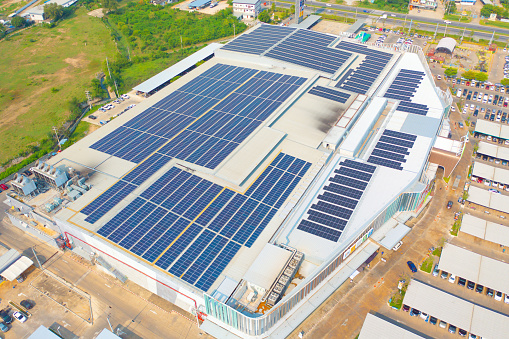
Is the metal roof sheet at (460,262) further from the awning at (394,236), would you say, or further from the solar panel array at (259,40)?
the solar panel array at (259,40)

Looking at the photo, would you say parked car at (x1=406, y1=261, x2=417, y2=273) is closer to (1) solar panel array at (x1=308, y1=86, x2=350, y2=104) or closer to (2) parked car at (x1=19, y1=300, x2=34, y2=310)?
(1) solar panel array at (x1=308, y1=86, x2=350, y2=104)

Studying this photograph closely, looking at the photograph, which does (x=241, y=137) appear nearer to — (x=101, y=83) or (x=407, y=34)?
(x=101, y=83)

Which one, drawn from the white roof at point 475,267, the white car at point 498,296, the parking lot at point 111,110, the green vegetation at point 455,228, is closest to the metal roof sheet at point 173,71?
the parking lot at point 111,110

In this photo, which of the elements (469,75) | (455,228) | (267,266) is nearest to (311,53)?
(469,75)

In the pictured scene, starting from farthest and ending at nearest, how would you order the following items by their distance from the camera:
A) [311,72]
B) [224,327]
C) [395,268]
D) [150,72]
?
[150,72]
[311,72]
[395,268]
[224,327]

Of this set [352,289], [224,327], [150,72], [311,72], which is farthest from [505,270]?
[150,72]

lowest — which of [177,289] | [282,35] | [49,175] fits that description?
[177,289]

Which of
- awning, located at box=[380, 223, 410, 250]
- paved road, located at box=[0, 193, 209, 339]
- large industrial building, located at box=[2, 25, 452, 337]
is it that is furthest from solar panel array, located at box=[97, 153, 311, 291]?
awning, located at box=[380, 223, 410, 250]

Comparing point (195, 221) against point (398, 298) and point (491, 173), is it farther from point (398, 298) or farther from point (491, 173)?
point (491, 173)
